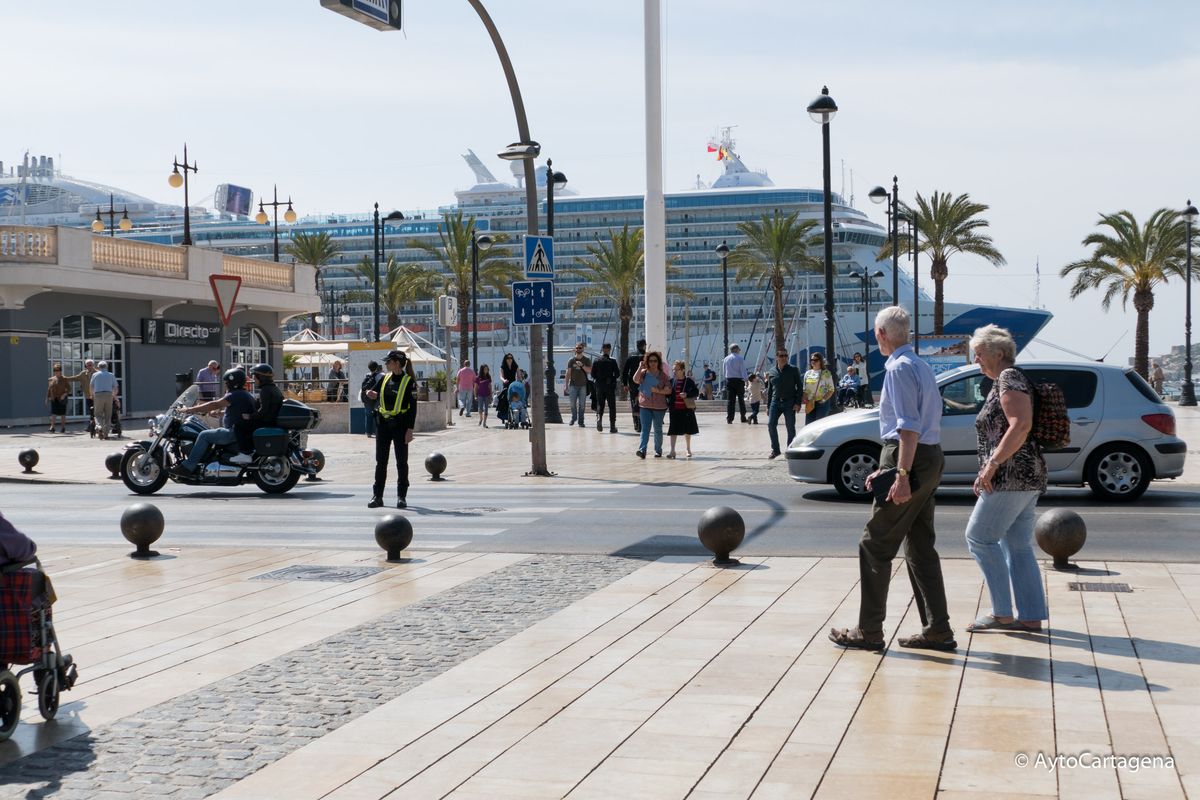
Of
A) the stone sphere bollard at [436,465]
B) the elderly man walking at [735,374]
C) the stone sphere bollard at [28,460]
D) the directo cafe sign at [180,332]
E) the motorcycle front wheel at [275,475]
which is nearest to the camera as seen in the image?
the motorcycle front wheel at [275,475]

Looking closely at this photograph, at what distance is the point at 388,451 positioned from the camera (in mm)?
14086

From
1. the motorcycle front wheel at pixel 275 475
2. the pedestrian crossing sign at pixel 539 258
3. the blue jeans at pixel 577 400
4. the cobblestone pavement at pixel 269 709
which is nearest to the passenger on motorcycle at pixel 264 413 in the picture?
the motorcycle front wheel at pixel 275 475

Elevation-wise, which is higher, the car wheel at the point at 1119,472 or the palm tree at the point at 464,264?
the palm tree at the point at 464,264

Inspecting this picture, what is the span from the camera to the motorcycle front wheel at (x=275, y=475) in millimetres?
16547

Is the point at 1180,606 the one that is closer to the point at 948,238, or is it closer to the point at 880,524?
the point at 880,524

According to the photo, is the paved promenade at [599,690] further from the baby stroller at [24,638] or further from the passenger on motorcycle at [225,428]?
the passenger on motorcycle at [225,428]

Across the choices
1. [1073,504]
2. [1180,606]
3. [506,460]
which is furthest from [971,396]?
[506,460]

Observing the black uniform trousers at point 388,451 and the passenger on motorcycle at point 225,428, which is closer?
the black uniform trousers at point 388,451

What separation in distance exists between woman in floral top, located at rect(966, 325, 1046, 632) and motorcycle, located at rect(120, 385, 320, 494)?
11.1 m

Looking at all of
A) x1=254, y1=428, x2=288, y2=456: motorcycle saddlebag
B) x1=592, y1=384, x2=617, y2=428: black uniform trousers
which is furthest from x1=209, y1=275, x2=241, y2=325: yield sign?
x1=592, y1=384, x2=617, y2=428: black uniform trousers

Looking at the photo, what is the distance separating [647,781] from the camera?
4.50m

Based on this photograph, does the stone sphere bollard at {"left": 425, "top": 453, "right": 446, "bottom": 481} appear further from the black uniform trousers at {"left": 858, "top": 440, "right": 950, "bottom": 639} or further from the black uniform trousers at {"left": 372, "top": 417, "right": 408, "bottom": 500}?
the black uniform trousers at {"left": 858, "top": 440, "right": 950, "bottom": 639}

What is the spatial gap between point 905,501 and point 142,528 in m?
6.64

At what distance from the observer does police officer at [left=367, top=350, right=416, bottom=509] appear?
13906mm
